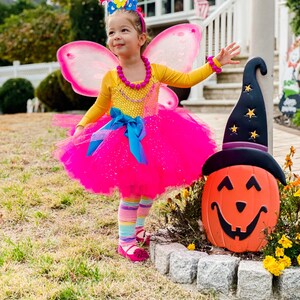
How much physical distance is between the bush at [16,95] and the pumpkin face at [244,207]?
1307 cm

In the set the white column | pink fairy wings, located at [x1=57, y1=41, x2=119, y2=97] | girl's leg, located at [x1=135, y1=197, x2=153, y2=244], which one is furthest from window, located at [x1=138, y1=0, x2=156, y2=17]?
girl's leg, located at [x1=135, y1=197, x2=153, y2=244]

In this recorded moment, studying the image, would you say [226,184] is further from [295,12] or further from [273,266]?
[295,12]

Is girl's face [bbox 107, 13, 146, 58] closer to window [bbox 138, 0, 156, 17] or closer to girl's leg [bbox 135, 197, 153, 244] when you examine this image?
girl's leg [bbox 135, 197, 153, 244]

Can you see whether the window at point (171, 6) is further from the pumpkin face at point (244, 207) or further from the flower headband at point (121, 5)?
the pumpkin face at point (244, 207)

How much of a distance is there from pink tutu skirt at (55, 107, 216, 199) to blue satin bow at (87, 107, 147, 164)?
0.02m

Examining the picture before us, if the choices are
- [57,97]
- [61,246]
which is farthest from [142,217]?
[57,97]

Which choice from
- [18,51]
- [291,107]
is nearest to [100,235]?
[291,107]

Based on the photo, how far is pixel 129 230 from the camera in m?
2.60

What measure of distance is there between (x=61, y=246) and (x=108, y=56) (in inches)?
41.7

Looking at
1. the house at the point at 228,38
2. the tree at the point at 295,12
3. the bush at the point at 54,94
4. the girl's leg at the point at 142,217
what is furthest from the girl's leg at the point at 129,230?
the bush at the point at 54,94

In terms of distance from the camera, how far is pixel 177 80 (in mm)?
2572

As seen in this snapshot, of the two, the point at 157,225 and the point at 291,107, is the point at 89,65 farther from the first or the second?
the point at 291,107

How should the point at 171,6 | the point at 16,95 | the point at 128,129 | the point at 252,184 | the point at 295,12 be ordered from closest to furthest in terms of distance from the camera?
1. the point at 252,184
2. the point at 128,129
3. the point at 295,12
4. the point at 171,6
5. the point at 16,95

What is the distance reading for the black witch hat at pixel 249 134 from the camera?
2326 millimetres
